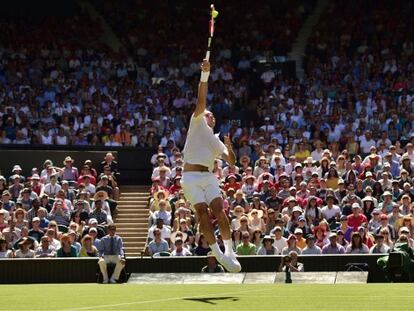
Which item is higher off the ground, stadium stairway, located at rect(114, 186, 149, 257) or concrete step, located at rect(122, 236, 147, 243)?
stadium stairway, located at rect(114, 186, 149, 257)

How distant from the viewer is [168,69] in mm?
38000

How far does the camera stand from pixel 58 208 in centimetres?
2686

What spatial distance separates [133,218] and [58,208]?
2.78 m

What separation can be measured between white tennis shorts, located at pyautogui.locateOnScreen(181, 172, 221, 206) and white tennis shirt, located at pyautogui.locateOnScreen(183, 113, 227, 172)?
181mm

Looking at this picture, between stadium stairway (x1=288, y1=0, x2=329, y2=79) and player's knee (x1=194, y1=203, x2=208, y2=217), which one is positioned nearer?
player's knee (x1=194, y1=203, x2=208, y2=217)

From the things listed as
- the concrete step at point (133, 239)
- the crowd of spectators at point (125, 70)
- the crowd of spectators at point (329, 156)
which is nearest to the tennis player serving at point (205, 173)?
the crowd of spectators at point (329, 156)

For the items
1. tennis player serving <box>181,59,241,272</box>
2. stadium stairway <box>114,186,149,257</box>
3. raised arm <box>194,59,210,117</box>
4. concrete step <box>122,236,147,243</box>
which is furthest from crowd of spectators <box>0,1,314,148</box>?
raised arm <box>194,59,210,117</box>

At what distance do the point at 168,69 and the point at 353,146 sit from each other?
8.55 meters

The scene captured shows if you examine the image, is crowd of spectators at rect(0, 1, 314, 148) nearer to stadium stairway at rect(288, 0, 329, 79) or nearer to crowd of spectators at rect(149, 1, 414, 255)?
stadium stairway at rect(288, 0, 329, 79)

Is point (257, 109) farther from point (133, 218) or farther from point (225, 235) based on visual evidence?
point (225, 235)

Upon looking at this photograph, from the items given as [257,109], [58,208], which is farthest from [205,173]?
[257,109]

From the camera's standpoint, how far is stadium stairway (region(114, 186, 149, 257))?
28047 millimetres

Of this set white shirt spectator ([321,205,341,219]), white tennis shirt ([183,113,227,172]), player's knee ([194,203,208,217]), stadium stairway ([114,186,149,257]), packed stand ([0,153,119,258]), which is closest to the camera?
white tennis shirt ([183,113,227,172])

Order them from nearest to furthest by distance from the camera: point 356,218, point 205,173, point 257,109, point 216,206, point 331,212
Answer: point 216,206 → point 205,173 → point 356,218 → point 331,212 → point 257,109
